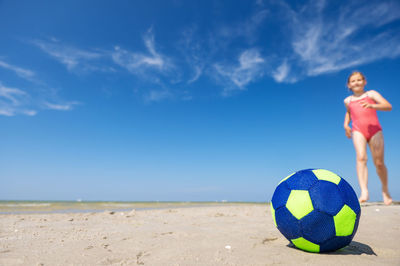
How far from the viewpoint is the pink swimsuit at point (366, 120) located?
5812 mm

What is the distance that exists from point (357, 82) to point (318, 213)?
4.57 meters

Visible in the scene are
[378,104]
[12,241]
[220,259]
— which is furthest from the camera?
[378,104]

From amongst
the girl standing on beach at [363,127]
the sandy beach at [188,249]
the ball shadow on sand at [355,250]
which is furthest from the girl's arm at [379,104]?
the ball shadow on sand at [355,250]

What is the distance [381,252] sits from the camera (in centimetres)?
259

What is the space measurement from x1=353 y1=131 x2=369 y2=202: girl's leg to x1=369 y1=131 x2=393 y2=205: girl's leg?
0.67 feet

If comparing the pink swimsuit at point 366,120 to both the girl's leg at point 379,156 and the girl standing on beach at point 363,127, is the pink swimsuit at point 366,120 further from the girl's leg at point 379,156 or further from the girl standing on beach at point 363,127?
the girl's leg at point 379,156

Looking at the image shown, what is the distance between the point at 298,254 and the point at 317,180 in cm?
70

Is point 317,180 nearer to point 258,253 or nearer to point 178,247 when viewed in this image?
point 258,253

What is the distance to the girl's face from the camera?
583 centimetres

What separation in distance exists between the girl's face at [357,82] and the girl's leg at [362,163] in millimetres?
971

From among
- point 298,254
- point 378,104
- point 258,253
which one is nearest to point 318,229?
point 298,254

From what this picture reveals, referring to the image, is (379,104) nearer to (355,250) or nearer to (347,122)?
(347,122)

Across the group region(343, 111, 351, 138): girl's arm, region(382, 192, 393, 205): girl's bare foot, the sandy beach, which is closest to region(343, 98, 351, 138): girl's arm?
region(343, 111, 351, 138): girl's arm

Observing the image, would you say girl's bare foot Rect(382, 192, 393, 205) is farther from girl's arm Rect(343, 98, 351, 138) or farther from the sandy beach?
the sandy beach
